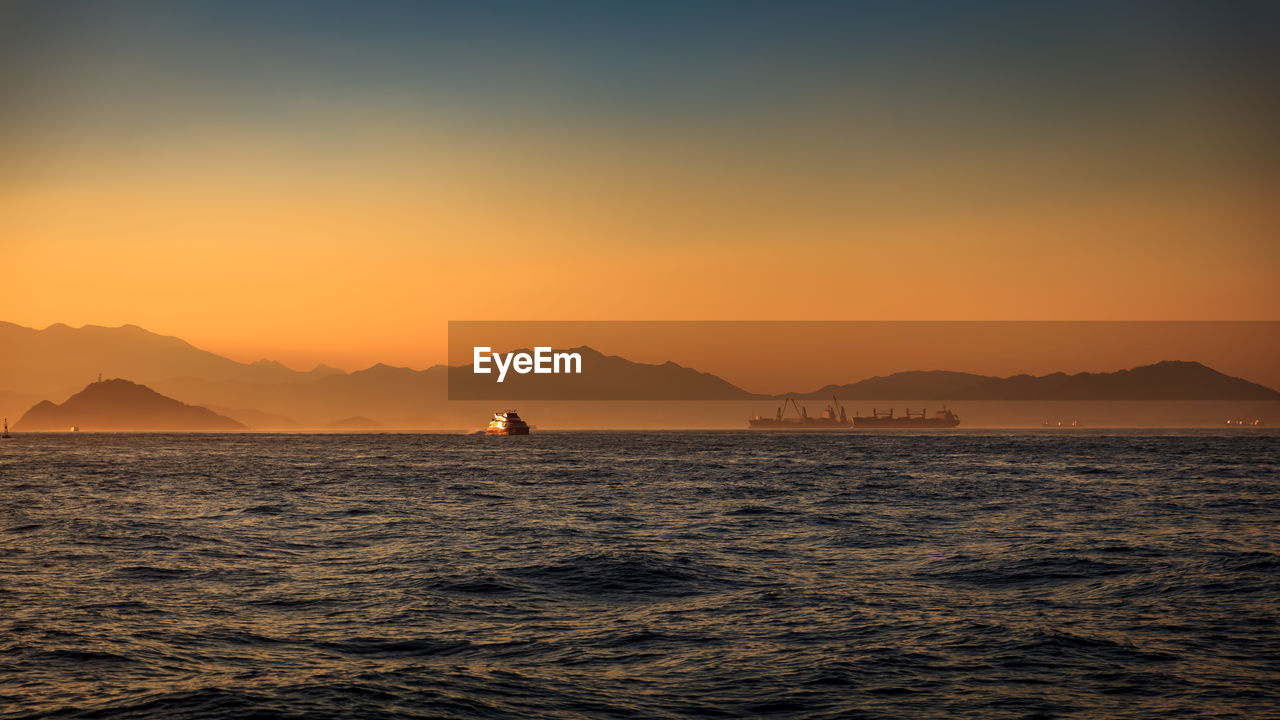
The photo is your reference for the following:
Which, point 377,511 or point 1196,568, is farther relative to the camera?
point 377,511

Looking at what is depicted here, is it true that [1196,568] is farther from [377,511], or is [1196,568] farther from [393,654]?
[377,511]

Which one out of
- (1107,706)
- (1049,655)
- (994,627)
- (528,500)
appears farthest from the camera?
(528,500)

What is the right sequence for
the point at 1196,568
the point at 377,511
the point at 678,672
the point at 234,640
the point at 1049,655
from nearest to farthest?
the point at 678,672
the point at 1049,655
the point at 234,640
the point at 1196,568
the point at 377,511

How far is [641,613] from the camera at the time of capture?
24.7 metres

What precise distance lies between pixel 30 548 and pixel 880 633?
32783 mm

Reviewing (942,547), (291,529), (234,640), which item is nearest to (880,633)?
(234,640)

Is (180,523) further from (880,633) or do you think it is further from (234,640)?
(880,633)

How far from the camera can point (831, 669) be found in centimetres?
1878

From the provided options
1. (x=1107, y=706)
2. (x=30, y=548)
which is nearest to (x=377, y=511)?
(x=30, y=548)

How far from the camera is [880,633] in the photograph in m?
21.9

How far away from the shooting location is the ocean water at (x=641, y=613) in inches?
665

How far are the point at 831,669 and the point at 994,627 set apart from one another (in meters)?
6.03

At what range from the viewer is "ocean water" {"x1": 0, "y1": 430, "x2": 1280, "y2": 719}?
665 inches

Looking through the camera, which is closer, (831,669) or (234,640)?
(831,669)
